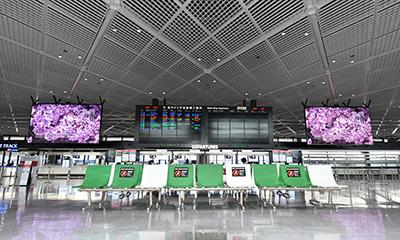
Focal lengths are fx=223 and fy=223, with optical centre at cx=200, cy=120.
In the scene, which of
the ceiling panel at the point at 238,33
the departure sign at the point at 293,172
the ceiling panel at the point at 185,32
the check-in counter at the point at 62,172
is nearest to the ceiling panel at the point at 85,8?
the ceiling panel at the point at 185,32

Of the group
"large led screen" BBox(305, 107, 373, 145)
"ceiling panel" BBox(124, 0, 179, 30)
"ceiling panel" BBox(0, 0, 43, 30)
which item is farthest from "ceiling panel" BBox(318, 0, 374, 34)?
"ceiling panel" BBox(0, 0, 43, 30)

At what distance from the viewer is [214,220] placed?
14.8ft

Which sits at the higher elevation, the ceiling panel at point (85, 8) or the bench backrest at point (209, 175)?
the ceiling panel at point (85, 8)

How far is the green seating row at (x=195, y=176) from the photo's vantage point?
6426 millimetres

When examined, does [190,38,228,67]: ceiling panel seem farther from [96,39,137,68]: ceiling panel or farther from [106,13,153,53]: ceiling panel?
[96,39,137,68]: ceiling panel

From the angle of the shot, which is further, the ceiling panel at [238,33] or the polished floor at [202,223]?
the ceiling panel at [238,33]

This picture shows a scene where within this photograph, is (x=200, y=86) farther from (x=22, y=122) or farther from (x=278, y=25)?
(x=22, y=122)

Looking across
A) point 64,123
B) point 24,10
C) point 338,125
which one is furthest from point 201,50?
point 338,125

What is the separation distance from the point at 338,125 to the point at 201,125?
5.76 meters

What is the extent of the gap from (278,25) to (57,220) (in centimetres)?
679

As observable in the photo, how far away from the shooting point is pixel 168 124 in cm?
831

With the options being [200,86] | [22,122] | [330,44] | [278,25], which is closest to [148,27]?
[278,25]

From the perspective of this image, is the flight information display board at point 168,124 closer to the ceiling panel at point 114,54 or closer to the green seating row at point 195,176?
the green seating row at point 195,176

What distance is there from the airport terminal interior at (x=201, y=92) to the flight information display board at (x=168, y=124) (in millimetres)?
38
